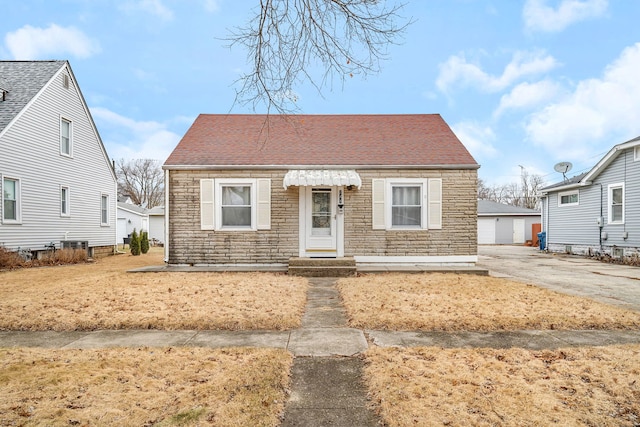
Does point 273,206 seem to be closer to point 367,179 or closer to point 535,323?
point 367,179

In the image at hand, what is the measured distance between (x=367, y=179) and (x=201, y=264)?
5861mm

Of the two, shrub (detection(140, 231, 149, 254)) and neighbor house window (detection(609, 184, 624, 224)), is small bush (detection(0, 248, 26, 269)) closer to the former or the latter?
shrub (detection(140, 231, 149, 254))

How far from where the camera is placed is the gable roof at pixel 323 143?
443 inches

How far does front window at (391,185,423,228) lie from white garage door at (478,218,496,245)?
68.9ft

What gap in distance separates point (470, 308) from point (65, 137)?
57.5ft

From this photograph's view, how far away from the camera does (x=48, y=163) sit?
1438cm

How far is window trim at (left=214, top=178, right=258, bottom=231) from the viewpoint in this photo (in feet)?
36.6

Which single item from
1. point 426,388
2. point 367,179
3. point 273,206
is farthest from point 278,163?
point 426,388

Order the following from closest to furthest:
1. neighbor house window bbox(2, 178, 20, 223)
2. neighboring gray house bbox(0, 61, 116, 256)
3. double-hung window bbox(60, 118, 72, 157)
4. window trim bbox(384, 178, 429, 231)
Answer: window trim bbox(384, 178, 429, 231) < neighbor house window bbox(2, 178, 20, 223) < neighboring gray house bbox(0, 61, 116, 256) < double-hung window bbox(60, 118, 72, 157)

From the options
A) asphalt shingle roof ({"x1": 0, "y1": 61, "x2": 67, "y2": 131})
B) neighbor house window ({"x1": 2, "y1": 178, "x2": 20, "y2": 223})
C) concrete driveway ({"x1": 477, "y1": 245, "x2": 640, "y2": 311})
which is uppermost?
asphalt shingle roof ({"x1": 0, "y1": 61, "x2": 67, "y2": 131})

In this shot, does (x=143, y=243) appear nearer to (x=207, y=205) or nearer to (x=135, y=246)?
(x=135, y=246)

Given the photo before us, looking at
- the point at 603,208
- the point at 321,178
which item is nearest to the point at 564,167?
the point at 603,208

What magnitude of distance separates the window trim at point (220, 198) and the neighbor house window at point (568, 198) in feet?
53.4

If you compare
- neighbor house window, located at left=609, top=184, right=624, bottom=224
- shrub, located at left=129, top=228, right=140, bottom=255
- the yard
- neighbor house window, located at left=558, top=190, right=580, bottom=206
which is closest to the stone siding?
the yard
